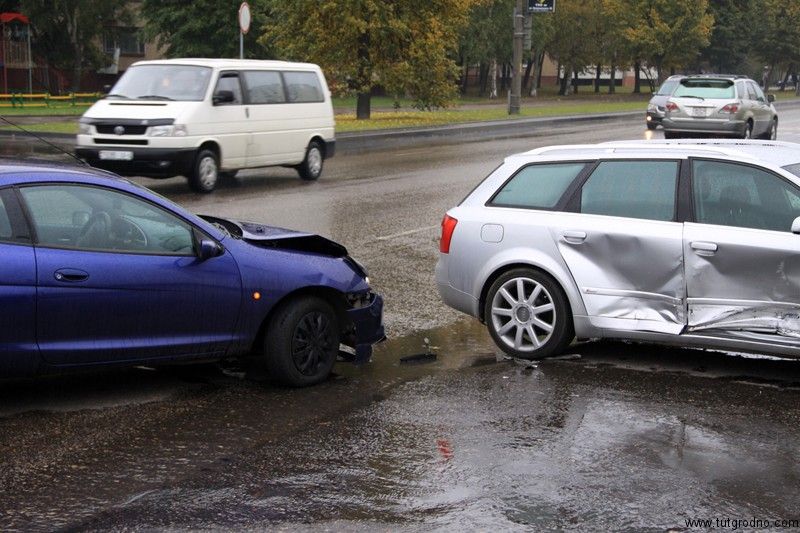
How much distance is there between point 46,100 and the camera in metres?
42.3

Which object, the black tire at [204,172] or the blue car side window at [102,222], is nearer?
the blue car side window at [102,222]

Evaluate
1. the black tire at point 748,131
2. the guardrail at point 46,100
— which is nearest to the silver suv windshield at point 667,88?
the black tire at point 748,131

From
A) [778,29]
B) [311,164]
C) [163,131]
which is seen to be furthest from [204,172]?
[778,29]

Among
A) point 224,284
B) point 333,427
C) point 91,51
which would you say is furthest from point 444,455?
point 91,51

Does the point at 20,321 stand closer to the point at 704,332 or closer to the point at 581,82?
the point at 704,332

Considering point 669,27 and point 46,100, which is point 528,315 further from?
point 669,27

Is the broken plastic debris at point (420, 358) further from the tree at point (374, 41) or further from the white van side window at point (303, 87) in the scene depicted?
the tree at point (374, 41)

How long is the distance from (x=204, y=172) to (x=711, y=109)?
44.0 ft

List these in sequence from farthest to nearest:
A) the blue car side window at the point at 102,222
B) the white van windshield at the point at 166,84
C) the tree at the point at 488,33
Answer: the tree at the point at 488,33, the white van windshield at the point at 166,84, the blue car side window at the point at 102,222

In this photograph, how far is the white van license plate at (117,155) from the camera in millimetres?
17094

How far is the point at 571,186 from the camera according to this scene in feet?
26.6

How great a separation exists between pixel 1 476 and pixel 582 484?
2.69 meters

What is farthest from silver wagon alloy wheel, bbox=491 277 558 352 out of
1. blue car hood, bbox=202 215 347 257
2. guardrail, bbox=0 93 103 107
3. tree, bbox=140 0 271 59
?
tree, bbox=140 0 271 59

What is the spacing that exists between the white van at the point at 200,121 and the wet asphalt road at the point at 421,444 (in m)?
9.18
